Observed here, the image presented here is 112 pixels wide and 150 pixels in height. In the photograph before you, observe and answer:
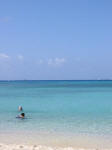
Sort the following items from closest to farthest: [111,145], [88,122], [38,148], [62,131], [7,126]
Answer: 1. [38,148]
2. [111,145]
3. [62,131]
4. [7,126]
5. [88,122]

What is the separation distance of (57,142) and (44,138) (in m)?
0.82

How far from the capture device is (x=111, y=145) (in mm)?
10180

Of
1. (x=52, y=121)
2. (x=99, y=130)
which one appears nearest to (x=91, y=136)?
(x=99, y=130)

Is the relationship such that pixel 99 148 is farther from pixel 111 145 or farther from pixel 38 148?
pixel 38 148

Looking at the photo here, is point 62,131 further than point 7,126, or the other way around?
point 7,126

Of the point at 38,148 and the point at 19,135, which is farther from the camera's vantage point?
the point at 19,135

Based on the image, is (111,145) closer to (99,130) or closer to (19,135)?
(99,130)

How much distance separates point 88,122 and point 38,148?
6.32 metres

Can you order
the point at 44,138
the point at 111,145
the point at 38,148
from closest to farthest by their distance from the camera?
the point at 38,148, the point at 111,145, the point at 44,138

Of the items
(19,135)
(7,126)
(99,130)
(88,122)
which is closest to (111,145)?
(99,130)

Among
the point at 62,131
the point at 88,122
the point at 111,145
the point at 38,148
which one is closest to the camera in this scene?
the point at 38,148

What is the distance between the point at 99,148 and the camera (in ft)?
32.3

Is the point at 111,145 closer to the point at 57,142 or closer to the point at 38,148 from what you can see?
the point at 57,142

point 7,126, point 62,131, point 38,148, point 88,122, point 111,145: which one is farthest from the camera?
point 88,122
